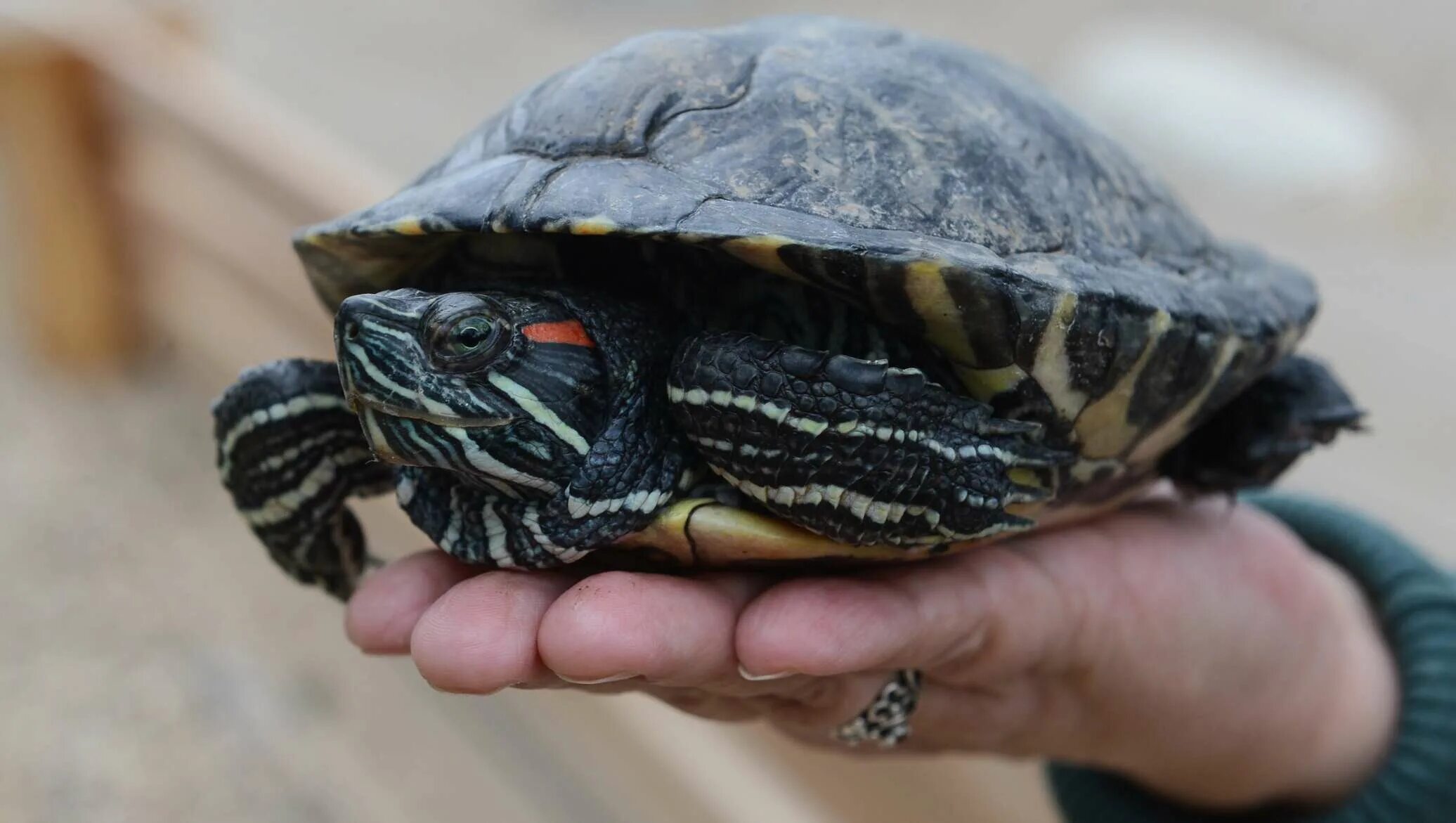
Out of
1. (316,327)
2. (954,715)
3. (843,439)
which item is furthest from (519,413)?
(316,327)

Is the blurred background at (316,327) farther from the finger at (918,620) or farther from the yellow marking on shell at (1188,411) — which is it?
the finger at (918,620)

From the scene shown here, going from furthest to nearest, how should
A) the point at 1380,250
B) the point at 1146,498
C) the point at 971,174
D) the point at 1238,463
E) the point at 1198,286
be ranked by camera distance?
1. the point at 1380,250
2. the point at 1146,498
3. the point at 1238,463
4. the point at 1198,286
5. the point at 971,174

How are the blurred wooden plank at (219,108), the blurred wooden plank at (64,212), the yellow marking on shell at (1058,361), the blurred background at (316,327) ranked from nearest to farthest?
the yellow marking on shell at (1058,361) < the blurred background at (316,327) < the blurred wooden plank at (219,108) < the blurred wooden plank at (64,212)

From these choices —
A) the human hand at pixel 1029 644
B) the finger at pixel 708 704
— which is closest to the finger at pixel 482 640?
the human hand at pixel 1029 644

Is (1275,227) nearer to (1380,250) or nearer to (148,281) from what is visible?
(1380,250)

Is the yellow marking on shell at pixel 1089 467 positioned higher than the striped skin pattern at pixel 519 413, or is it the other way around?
the striped skin pattern at pixel 519 413

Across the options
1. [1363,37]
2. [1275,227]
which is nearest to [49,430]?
[1275,227]

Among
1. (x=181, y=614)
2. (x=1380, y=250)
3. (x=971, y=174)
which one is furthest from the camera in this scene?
(x=1380, y=250)

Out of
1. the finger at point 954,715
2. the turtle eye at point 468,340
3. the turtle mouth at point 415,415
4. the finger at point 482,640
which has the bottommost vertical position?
the finger at point 954,715
